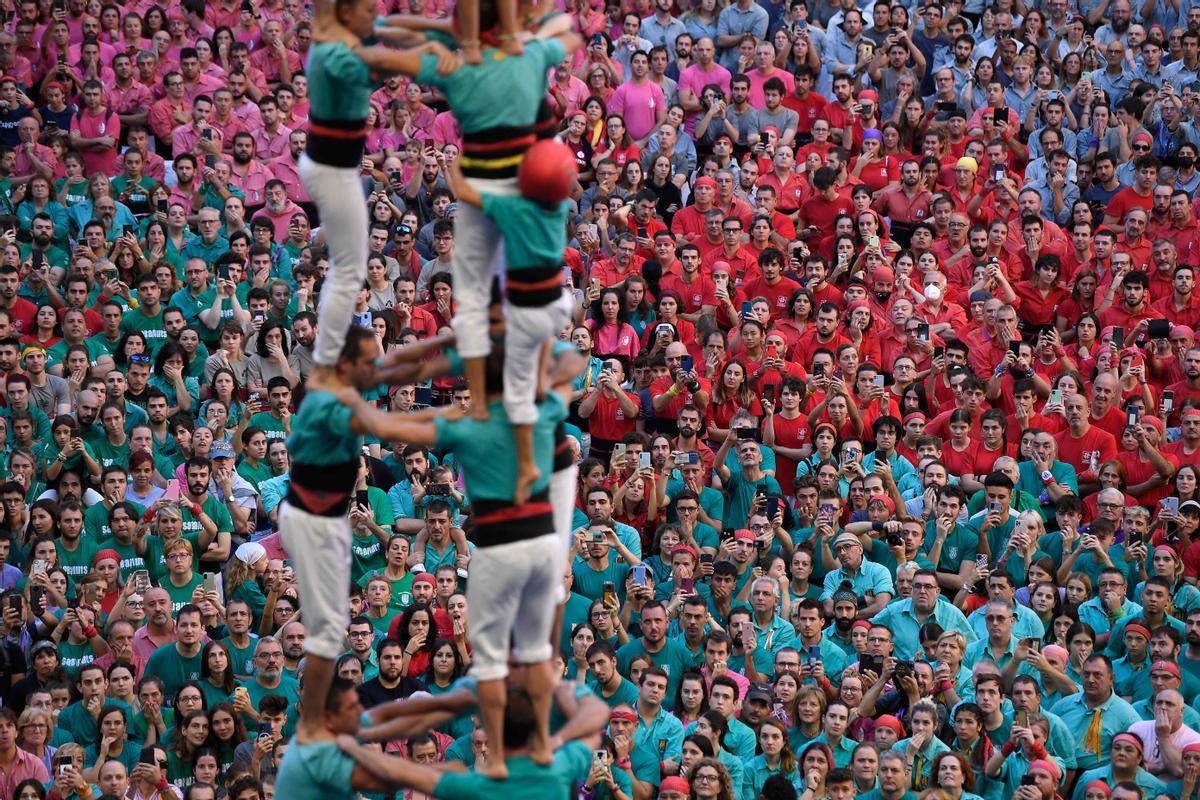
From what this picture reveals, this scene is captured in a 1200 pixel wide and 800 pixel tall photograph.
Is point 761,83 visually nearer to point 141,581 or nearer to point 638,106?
point 638,106

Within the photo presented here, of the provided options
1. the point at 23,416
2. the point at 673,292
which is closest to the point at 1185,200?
the point at 673,292

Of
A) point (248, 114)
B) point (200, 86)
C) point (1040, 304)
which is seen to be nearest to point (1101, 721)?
Result: point (1040, 304)

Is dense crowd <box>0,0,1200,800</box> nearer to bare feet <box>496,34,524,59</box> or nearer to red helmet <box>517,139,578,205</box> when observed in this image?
bare feet <box>496,34,524,59</box>

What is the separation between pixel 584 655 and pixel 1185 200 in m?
8.87

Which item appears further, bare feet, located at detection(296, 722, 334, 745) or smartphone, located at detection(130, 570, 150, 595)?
smartphone, located at detection(130, 570, 150, 595)

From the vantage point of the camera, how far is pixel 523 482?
39.7 ft

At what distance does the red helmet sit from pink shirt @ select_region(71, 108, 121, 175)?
13.5m

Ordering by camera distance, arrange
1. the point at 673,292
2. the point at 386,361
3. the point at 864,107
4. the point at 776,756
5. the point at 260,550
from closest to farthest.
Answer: the point at 386,361, the point at 776,756, the point at 260,550, the point at 673,292, the point at 864,107

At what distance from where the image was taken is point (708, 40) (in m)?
25.5

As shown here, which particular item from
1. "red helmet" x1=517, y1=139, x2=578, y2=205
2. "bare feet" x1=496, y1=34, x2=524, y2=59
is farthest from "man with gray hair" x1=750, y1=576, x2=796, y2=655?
"bare feet" x1=496, y1=34, x2=524, y2=59

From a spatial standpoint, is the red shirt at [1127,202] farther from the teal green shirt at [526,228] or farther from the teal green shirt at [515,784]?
the teal green shirt at [515,784]

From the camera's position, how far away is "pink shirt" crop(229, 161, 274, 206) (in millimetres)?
23906

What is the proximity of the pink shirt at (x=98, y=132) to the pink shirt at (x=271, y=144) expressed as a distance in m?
1.53

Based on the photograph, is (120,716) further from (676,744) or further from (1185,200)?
(1185,200)
